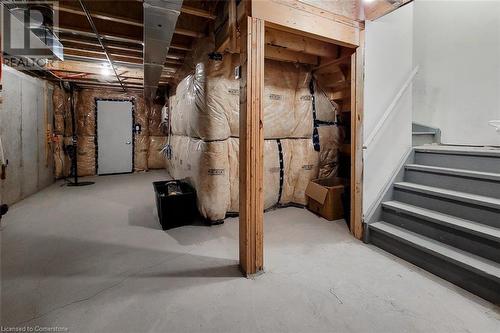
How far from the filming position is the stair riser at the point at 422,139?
3.51 m

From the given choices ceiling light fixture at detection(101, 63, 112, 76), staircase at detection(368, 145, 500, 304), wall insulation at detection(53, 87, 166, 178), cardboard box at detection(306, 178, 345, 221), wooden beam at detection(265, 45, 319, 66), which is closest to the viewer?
staircase at detection(368, 145, 500, 304)

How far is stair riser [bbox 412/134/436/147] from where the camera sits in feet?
11.5

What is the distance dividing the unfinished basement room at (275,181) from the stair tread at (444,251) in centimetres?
2

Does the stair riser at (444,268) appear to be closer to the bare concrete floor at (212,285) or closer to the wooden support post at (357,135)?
the bare concrete floor at (212,285)

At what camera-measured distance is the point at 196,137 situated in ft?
10.8

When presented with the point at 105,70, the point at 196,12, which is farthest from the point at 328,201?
the point at 105,70

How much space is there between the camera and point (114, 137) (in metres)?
6.70

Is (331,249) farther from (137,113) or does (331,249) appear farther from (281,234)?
(137,113)

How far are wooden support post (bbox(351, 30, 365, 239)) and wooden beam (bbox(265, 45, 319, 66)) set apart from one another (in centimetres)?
91

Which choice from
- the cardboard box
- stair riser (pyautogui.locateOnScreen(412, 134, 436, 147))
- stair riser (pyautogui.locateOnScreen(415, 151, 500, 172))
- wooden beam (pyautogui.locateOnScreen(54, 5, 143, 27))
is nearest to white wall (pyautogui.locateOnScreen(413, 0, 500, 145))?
stair riser (pyautogui.locateOnScreen(412, 134, 436, 147))

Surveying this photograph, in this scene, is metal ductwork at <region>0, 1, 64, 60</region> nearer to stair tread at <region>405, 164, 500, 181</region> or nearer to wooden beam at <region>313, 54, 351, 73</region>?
wooden beam at <region>313, 54, 351, 73</region>

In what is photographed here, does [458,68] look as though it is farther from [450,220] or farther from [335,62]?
[450,220]

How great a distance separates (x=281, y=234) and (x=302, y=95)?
2.08m

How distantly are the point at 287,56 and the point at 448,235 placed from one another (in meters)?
2.68
